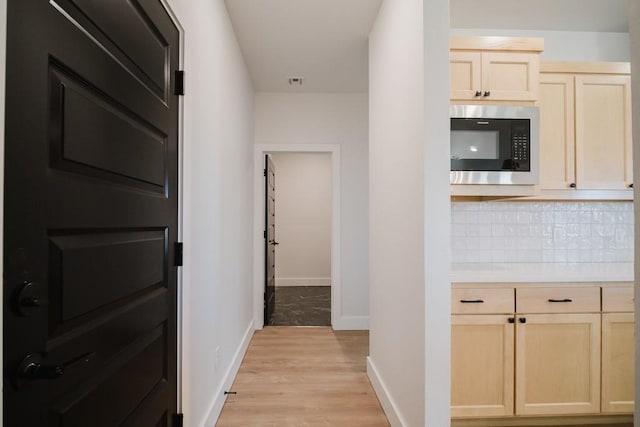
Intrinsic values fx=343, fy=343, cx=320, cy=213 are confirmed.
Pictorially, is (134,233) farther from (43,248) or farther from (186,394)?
(186,394)

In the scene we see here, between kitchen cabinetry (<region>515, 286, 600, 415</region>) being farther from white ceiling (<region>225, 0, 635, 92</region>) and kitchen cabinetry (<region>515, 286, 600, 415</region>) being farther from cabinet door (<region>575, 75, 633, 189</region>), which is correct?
white ceiling (<region>225, 0, 635, 92</region>)

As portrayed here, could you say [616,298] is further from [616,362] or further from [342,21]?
[342,21]

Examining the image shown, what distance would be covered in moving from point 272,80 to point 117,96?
2.87m

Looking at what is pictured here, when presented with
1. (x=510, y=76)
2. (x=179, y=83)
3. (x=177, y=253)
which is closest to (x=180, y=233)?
(x=177, y=253)

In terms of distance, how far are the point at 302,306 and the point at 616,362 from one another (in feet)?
12.1

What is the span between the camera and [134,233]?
114 centimetres

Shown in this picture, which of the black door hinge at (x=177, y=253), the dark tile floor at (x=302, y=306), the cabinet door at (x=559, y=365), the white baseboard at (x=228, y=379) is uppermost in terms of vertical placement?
the black door hinge at (x=177, y=253)

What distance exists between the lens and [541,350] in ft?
6.44

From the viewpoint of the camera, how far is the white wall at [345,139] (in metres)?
4.00

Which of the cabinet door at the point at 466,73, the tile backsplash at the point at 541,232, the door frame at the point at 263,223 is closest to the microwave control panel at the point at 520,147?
the cabinet door at the point at 466,73

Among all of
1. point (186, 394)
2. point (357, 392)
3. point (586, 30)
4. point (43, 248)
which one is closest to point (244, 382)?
point (357, 392)

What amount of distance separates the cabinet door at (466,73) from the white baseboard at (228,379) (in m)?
2.44

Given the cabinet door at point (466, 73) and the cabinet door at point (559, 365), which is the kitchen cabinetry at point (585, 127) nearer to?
the cabinet door at point (466, 73)

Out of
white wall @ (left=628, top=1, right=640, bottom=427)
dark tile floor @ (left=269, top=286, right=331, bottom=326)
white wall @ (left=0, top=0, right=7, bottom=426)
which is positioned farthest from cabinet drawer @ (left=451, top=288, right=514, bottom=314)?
dark tile floor @ (left=269, top=286, right=331, bottom=326)
